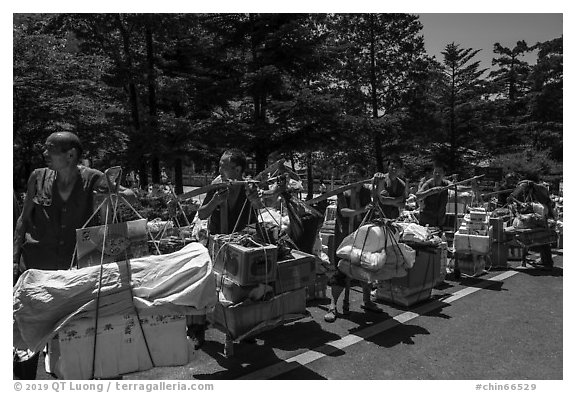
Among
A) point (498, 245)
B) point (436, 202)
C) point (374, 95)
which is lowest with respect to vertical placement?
point (498, 245)

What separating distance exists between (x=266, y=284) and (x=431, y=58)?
2280 centimetres

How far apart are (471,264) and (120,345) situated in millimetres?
6832

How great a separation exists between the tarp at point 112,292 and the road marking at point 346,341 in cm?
150

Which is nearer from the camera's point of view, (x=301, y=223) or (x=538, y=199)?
(x=301, y=223)

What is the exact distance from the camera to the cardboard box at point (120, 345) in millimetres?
2969

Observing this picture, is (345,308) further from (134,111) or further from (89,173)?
(134,111)

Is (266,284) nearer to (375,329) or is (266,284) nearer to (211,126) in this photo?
(375,329)

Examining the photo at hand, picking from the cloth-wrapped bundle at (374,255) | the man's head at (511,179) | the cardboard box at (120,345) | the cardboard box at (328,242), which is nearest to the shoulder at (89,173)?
the cardboard box at (120,345)

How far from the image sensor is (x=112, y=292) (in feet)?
10.1

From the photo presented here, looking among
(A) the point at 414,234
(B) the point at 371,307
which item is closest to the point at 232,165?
(B) the point at 371,307

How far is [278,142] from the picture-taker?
51.9 ft

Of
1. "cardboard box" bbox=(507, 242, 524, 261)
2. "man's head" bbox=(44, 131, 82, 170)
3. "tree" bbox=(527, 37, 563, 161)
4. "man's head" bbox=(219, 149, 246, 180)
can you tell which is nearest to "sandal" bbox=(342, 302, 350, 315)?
"man's head" bbox=(219, 149, 246, 180)

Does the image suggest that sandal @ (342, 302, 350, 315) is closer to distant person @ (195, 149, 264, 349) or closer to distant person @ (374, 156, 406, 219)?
distant person @ (374, 156, 406, 219)
